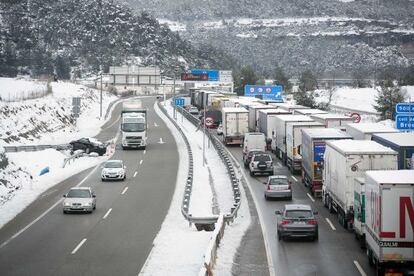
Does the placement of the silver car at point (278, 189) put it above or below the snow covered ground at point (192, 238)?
above

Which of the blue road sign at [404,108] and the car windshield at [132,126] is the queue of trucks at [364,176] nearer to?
the blue road sign at [404,108]

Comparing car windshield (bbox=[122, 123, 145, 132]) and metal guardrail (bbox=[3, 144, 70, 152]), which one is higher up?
car windshield (bbox=[122, 123, 145, 132])

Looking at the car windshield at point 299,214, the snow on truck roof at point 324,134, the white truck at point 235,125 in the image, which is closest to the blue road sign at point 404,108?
the snow on truck roof at point 324,134

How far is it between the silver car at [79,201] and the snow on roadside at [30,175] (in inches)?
103

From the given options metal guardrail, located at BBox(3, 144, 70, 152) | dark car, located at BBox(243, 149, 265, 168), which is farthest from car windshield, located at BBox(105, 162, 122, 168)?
metal guardrail, located at BBox(3, 144, 70, 152)

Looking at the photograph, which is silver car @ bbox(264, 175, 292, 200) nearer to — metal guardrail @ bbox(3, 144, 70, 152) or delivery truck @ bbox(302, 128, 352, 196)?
delivery truck @ bbox(302, 128, 352, 196)

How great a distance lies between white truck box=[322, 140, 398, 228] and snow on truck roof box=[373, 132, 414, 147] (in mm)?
2185

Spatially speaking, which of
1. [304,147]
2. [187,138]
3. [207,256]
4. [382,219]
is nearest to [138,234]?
[207,256]

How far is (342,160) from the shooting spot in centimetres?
3108

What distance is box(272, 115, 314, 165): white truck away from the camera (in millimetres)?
54469

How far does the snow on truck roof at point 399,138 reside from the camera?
111ft

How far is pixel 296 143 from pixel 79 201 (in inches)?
733

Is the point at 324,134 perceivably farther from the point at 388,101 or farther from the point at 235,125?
the point at 388,101

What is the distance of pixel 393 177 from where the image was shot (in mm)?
21891
